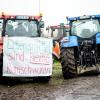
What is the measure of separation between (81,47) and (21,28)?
228 centimetres

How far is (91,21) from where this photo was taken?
57.0ft

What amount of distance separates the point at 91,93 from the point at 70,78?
12.4 ft

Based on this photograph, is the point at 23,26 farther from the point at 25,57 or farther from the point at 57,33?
the point at 57,33

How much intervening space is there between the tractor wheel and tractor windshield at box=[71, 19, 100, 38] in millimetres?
1283

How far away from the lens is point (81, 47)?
1666cm

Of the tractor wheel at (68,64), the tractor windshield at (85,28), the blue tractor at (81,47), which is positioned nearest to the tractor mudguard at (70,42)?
the blue tractor at (81,47)

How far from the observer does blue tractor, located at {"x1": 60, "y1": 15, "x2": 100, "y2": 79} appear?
52.6 feet

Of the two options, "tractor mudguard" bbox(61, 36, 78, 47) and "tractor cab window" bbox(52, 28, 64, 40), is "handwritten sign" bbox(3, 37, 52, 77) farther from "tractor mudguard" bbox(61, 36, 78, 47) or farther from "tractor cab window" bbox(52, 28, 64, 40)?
"tractor cab window" bbox(52, 28, 64, 40)

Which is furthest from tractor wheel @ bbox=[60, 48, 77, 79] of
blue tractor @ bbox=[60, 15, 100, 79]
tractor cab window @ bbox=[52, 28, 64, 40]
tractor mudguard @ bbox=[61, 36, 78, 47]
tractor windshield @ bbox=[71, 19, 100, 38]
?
tractor cab window @ bbox=[52, 28, 64, 40]

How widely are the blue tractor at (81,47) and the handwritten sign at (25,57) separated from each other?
4.44ft

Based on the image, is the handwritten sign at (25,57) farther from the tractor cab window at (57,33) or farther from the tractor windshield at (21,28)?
the tractor cab window at (57,33)

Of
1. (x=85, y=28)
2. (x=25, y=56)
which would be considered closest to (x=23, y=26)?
(x=25, y=56)

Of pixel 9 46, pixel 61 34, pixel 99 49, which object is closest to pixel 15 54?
pixel 9 46

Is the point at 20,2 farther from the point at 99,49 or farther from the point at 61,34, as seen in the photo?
the point at 99,49
